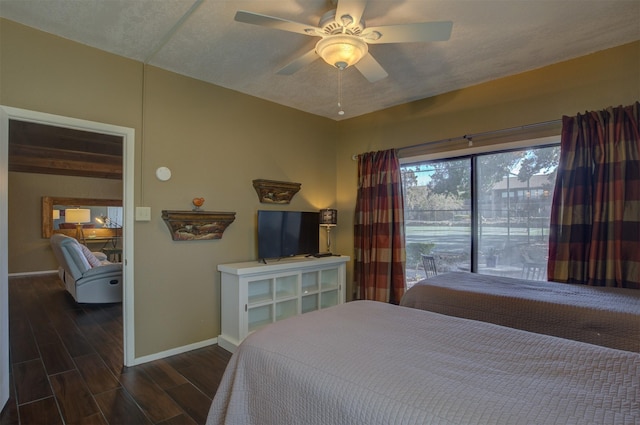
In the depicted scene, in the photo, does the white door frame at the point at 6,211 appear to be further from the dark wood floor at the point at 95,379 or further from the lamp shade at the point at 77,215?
the lamp shade at the point at 77,215

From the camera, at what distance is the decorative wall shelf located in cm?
284

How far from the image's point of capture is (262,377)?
1229mm

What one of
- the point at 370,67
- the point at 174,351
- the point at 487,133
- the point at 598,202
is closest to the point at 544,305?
the point at 598,202

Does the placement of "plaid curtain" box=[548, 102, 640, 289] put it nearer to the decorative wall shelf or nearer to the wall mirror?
the decorative wall shelf

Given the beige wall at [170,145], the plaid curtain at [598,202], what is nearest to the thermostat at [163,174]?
the beige wall at [170,145]

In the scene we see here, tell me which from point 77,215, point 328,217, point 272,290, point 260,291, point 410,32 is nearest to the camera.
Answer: point 410,32

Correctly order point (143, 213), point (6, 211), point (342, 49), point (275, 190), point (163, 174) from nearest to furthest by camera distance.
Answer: point (342, 49) < point (6, 211) < point (143, 213) < point (163, 174) < point (275, 190)

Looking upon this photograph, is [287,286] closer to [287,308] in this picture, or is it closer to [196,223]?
[287,308]

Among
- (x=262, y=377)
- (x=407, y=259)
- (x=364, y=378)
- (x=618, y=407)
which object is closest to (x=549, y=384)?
(x=618, y=407)

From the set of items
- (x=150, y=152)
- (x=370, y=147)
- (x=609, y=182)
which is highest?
(x=370, y=147)

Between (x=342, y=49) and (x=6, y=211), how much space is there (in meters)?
2.37

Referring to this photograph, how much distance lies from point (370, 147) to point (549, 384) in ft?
10.9

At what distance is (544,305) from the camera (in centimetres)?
195

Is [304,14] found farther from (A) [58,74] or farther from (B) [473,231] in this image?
(B) [473,231]
